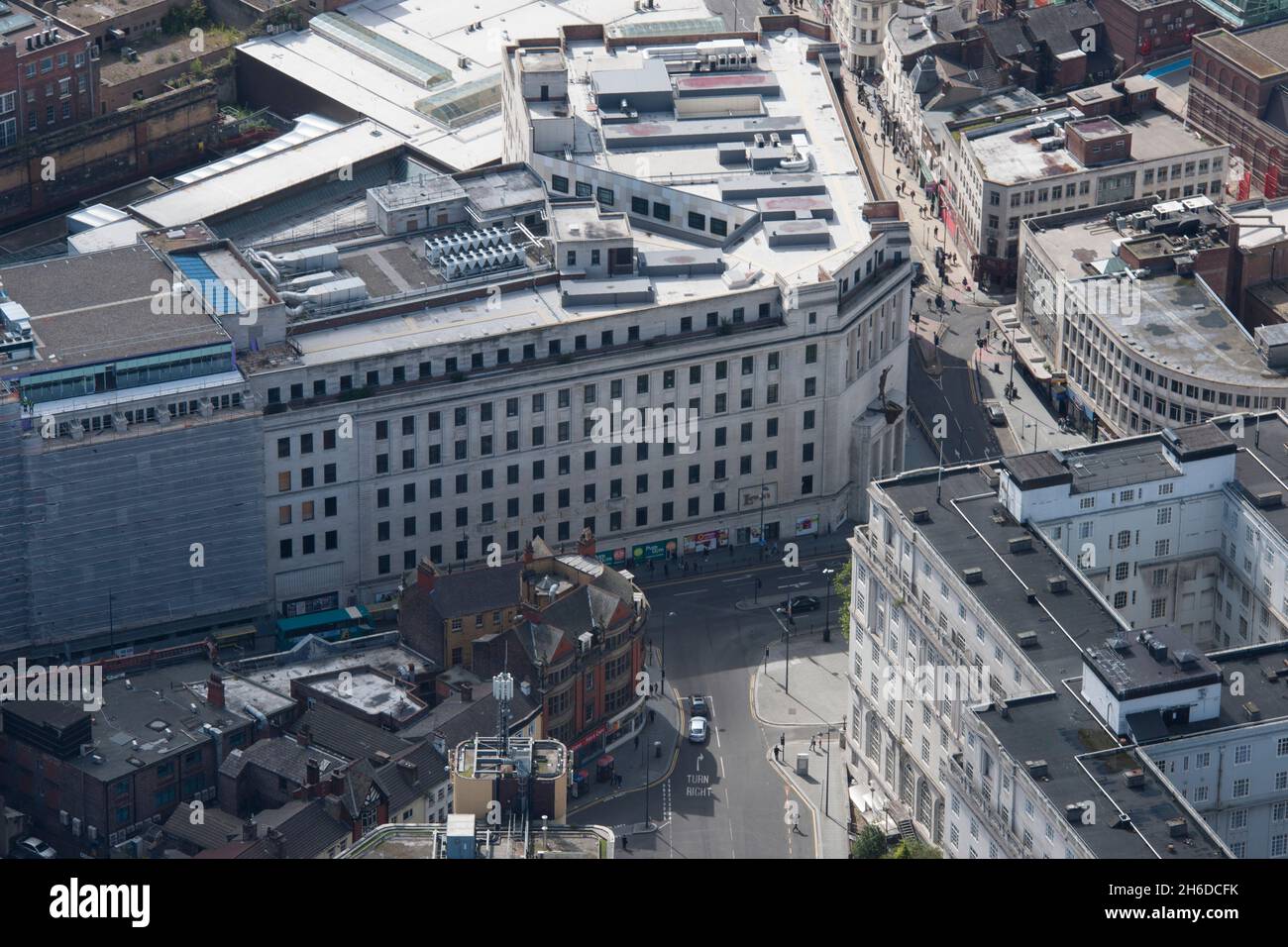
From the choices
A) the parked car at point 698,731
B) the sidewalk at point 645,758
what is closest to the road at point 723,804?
the parked car at point 698,731

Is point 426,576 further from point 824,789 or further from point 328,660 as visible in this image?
point 824,789

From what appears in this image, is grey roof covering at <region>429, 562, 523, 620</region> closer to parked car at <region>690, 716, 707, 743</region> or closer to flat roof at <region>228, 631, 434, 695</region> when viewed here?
flat roof at <region>228, 631, 434, 695</region>

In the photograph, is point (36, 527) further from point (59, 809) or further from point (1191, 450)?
point (1191, 450)

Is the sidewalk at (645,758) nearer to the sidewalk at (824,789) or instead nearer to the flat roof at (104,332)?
the sidewalk at (824,789)

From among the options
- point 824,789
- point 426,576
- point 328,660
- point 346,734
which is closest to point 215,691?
point 346,734

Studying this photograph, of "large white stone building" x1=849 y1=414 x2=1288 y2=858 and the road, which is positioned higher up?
"large white stone building" x1=849 y1=414 x2=1288 y2=858

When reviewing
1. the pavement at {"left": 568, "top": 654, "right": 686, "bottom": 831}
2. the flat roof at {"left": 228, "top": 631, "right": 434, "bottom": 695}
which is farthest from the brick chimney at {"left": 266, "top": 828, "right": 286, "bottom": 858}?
the pavement at {"left": 568, "top": 654, "right": 686, "bottom": 831}
